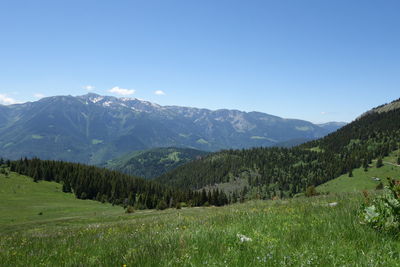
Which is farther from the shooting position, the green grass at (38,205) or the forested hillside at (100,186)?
the forested hillside at (100,186)

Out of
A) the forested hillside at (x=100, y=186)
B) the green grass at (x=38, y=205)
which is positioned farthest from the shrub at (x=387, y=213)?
the forested hillside at (x=100, y=186)

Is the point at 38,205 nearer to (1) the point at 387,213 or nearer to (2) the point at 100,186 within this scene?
(2) the point at 100,186

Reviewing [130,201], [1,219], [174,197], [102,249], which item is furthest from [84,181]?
[102,249]

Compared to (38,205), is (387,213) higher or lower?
higher

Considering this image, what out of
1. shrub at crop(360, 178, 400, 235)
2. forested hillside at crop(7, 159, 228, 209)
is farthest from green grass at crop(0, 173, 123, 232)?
shrub at crop(360, 178, 400, 235)

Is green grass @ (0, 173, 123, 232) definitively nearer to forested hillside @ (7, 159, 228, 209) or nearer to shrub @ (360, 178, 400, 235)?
forested hillside @ (7, 159, 228, 209)

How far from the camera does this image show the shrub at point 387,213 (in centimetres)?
611

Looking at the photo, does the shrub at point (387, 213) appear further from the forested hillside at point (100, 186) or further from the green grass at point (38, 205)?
the forested hillside at point (100, 186)

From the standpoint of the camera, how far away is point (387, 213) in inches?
245

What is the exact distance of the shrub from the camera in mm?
6113

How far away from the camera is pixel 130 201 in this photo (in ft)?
451

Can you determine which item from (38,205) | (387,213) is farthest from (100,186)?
(387,213)

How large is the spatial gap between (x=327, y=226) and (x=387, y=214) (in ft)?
4.69

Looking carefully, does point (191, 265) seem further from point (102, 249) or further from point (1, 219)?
point (1, 219)
